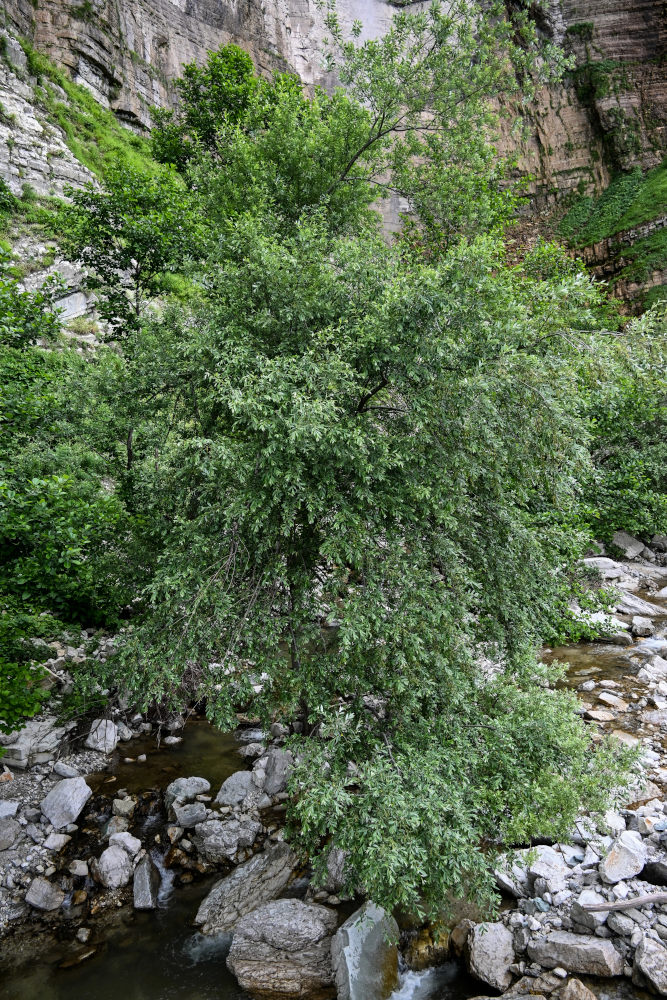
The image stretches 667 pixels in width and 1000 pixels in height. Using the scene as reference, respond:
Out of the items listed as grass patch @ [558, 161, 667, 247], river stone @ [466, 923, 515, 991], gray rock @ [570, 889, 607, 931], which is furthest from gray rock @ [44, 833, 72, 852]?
grass patch @ [558, 161, 667, 247]

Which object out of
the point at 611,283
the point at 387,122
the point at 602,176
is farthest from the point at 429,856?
the point at 602,176

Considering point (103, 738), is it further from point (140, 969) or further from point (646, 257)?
point (646, 257)

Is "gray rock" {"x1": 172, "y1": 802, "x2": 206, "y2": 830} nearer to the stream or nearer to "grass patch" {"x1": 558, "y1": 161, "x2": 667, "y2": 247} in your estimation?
the stream

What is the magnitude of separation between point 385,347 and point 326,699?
12.3 feet

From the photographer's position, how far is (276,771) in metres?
9.02

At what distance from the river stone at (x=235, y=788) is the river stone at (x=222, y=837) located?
0.47 meters

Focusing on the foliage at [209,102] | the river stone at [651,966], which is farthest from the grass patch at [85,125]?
the river stone at [651,966]

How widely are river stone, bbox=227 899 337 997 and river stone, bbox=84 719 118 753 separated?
4434mm

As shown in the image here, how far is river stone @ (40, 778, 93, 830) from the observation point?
8.02 metres

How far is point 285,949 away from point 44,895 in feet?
10.3

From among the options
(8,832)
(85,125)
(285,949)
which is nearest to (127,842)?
(8,832)

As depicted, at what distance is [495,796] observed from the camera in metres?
5.61

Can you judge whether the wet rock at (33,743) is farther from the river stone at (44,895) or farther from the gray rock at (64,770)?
the river stone at (44,895)

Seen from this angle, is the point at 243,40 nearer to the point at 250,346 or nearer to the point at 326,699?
the point at 250,346
